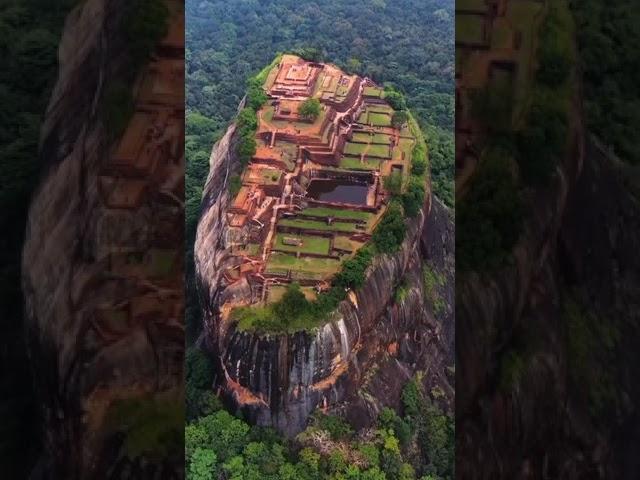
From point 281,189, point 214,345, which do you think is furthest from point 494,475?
point 281,189

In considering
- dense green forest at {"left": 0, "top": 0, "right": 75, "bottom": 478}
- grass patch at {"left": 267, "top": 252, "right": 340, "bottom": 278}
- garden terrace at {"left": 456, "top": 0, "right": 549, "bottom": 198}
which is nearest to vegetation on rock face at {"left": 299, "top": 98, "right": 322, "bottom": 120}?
grass patch at {"left": 267, "top": 252, "right": 340, "bottom": 278}

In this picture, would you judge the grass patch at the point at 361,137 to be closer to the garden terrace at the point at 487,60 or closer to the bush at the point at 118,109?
the garden terrace at the point at 487,60

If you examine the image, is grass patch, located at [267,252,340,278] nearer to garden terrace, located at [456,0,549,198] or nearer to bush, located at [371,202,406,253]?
bush, located at [371,202,406,253]

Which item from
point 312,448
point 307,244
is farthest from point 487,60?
point 312,448

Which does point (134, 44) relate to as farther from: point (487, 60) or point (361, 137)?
point (487, 60)

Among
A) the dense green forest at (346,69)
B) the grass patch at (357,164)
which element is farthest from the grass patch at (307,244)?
the grass patch at (357,164)

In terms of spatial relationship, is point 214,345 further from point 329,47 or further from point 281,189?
point 329,47
